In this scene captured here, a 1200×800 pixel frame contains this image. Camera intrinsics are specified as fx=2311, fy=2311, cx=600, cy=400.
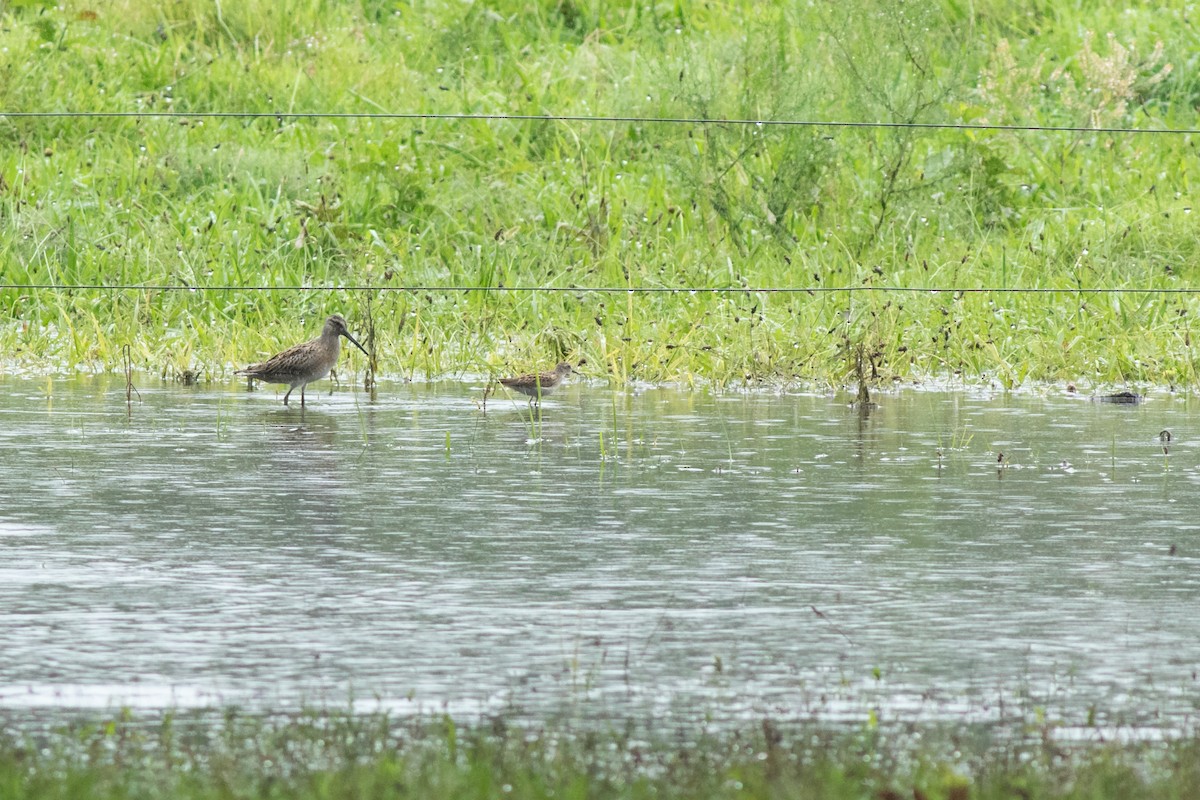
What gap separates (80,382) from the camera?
1357 centimetres

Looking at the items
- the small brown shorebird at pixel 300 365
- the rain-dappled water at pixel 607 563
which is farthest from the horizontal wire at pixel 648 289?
the rain-dappled water at pixel 607 563

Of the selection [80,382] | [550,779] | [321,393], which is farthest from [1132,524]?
[80,382]

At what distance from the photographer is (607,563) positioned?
24.3ft

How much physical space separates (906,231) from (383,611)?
11.0 metres

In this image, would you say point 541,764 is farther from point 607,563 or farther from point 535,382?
point 535,382

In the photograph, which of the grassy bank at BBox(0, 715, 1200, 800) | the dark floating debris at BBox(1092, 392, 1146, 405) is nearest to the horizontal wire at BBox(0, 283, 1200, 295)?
the dark floating debris at BBox(1092, 392, 1146, 405)

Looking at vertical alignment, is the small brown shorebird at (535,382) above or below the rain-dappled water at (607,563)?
above

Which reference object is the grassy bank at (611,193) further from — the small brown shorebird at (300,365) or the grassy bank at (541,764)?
the grassy bank at (541,764)

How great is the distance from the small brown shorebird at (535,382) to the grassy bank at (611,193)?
113 centimetres

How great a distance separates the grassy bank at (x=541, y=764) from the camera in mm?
4414

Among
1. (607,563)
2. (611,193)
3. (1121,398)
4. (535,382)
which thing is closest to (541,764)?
(607,563)

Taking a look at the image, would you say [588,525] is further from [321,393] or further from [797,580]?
[321,393]

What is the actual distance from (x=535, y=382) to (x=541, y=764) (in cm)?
797

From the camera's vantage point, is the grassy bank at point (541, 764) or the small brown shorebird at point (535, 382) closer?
the grassy bank at point (541, 764)
